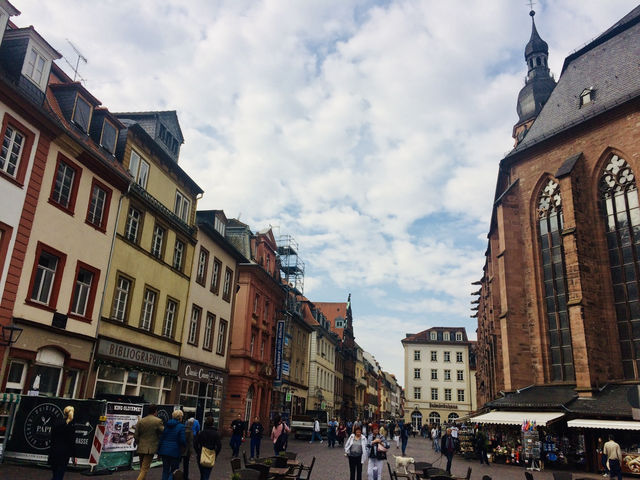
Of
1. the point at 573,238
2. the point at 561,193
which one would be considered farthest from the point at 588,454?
the point at 561,193

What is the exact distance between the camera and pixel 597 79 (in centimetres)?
3359

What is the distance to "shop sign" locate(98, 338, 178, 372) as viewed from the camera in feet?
64.3

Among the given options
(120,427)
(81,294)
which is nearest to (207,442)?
(120,427)

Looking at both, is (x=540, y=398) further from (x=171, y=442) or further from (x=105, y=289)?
(x=171, y=442)

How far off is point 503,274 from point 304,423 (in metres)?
18.3

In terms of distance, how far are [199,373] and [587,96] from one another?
29.1 meters

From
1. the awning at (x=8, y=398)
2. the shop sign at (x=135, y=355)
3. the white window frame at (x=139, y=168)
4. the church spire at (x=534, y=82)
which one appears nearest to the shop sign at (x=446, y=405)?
the church spire at (x=534, y=82)

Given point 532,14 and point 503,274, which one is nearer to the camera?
point 503,274

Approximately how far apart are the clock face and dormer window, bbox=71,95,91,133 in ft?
33.9

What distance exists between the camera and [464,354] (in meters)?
89.9

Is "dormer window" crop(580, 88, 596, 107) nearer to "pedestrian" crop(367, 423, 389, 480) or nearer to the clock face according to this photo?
"pedestrian" crop(367, 423, 389, 480)

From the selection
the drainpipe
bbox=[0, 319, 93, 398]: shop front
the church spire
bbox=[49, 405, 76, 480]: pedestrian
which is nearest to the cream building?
the church spire

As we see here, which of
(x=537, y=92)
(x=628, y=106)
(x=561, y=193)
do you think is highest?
(x=537, y=92)

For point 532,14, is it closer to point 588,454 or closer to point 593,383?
point 593,383
